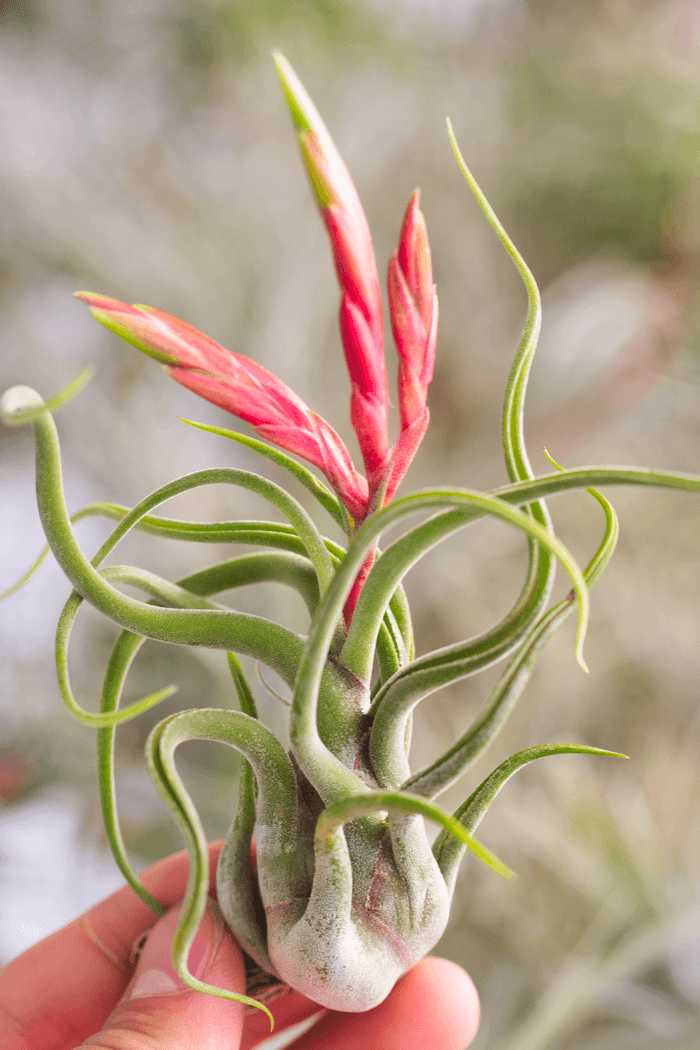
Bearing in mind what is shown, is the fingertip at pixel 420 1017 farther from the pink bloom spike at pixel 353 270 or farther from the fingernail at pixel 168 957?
the pink bloom spike at pixel 353 270

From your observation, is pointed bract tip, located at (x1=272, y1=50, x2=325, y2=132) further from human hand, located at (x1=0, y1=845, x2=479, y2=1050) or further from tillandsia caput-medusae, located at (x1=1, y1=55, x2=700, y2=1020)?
human hand, located at (x1=0, y1=845, x2=479, y2=1050)

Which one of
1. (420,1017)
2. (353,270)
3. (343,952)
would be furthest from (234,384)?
(420,1017)

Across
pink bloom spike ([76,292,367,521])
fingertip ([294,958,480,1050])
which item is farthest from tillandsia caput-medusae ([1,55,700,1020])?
fingertip ([294,958,480,1050])

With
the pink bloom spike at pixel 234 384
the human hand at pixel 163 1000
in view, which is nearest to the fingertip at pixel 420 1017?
the human hand at pixel 163 1000

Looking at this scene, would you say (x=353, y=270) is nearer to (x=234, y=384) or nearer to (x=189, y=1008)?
(x=234, y=384)

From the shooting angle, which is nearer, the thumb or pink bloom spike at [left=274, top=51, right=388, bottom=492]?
pink bloom spike at [left=274, top=51, right=388, bottom=492]

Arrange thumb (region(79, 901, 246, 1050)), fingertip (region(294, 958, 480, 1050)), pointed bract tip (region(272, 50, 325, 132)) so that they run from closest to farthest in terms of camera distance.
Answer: pointed bract tip (region(272, 50, 325, 132)) < thumb (region(79, 901, 246, 1050)) < fingertip (region(294, 958, 480, 1050))
